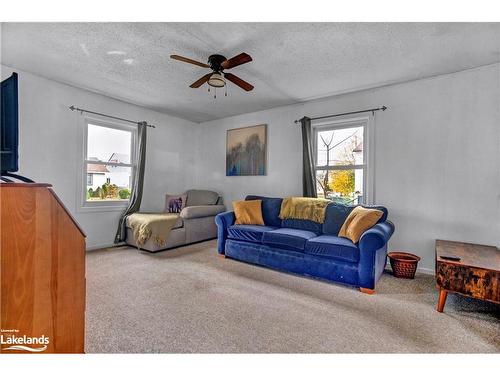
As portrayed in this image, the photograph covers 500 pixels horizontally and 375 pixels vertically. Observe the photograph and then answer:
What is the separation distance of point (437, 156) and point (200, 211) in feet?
12.4

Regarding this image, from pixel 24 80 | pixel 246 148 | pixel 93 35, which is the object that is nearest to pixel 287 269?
pixel 246 148

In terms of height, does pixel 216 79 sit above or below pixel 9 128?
above

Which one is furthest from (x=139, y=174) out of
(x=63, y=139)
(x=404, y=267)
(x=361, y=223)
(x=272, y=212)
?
(x=404, y=267)

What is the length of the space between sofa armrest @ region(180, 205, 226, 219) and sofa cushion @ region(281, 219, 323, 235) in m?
1.65

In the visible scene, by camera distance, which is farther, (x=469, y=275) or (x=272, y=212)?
(x=272, y=212)

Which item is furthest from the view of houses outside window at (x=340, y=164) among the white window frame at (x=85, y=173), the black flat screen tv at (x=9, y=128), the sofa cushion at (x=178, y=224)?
the black flat screen tv at (x=9, y=128)

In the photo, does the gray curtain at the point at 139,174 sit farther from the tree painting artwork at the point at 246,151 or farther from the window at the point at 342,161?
the window at the point at 342,161

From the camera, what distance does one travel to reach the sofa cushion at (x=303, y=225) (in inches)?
136

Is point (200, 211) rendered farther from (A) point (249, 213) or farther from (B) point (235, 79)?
(B) point (235, 79)

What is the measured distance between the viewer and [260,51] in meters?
2.66

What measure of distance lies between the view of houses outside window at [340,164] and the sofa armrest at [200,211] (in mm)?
2067

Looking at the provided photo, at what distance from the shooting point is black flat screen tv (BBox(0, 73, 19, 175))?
1.19 m

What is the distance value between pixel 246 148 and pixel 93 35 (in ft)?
10.0

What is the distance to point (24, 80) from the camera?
3.27 m
